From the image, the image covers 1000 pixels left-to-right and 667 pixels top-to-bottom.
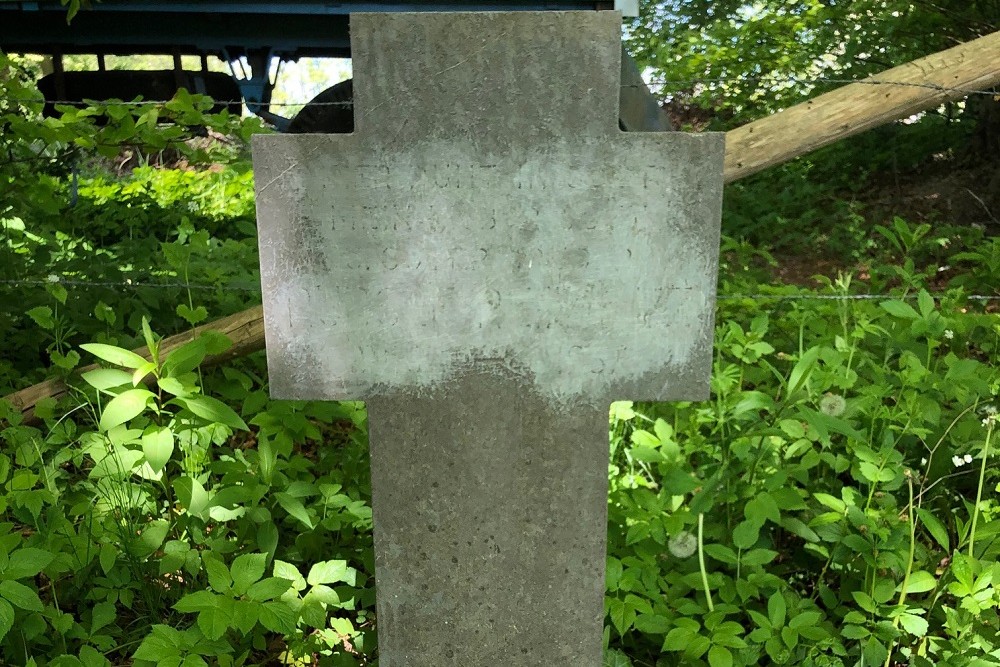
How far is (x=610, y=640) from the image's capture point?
84.1 inches

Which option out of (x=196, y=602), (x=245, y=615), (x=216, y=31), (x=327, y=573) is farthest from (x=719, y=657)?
(x=216, y=31)

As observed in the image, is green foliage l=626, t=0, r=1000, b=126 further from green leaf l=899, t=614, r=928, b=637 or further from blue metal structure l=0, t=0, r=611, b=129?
green leaf l=899, t=614, r=928, b=637

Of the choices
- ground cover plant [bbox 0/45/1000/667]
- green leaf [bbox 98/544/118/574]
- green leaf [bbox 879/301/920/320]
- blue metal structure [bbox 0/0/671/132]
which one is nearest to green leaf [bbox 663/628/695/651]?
ground cover plant [bbox 0/45/1000/667]

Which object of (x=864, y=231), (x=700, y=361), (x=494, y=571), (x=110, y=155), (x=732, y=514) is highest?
(x=110, y=155)

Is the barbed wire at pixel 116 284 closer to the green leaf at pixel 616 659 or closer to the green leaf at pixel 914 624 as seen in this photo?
the green leaf at pixel 616 659

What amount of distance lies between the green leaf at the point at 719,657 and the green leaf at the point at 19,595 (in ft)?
4.61

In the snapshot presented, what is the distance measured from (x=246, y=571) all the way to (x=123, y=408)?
0.48 metres

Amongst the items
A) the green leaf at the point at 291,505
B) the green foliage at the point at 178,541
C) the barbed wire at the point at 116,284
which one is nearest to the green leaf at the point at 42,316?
the barbed wire at the point at 116,284

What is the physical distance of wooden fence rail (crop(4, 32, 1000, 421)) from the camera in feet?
8.19

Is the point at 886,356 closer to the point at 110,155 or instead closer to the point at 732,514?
the point at 732,514

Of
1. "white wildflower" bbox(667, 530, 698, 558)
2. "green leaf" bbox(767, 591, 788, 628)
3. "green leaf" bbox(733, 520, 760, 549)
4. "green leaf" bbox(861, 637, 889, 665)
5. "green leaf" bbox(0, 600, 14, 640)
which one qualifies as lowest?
"green leaf" bbox(861, 637, 889, 665)

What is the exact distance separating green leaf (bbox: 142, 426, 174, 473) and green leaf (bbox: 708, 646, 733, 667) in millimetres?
1287

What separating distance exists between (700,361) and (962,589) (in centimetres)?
85

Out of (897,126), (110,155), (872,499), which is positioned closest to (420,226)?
(872,499)
